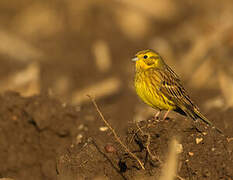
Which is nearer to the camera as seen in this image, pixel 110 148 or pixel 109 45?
pixel 110 148

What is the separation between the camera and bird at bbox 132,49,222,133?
591 centimetres

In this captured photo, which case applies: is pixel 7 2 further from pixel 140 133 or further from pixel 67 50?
pixel 140 133

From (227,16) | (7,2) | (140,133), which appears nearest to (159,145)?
(140,133)

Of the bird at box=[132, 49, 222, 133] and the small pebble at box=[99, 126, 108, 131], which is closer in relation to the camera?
the bird at box=[132, 49, 222, 133]

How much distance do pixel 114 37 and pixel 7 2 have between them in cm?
324

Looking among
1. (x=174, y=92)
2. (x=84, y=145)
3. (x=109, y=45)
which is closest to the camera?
(x=84, y=145)

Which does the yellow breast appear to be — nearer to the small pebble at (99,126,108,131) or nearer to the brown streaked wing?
the brown streaked wing

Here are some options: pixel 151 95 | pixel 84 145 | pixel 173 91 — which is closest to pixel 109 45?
pixel 173 91

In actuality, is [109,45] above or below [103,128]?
below

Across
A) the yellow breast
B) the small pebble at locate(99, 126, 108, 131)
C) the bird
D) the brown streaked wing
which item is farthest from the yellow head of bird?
the small pebble at locate(99, 126, 108, 131)

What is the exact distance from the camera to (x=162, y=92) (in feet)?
19.5

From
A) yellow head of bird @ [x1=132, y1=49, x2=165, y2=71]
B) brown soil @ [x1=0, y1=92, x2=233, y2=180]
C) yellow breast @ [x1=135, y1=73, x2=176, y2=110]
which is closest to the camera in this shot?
brown soil @ [x1=0, y1=92, x2=233, y2=180]

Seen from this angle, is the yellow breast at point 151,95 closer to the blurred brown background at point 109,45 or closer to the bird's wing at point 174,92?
the bird's wing at point 174,92

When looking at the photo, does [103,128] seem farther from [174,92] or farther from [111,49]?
[111,49]
